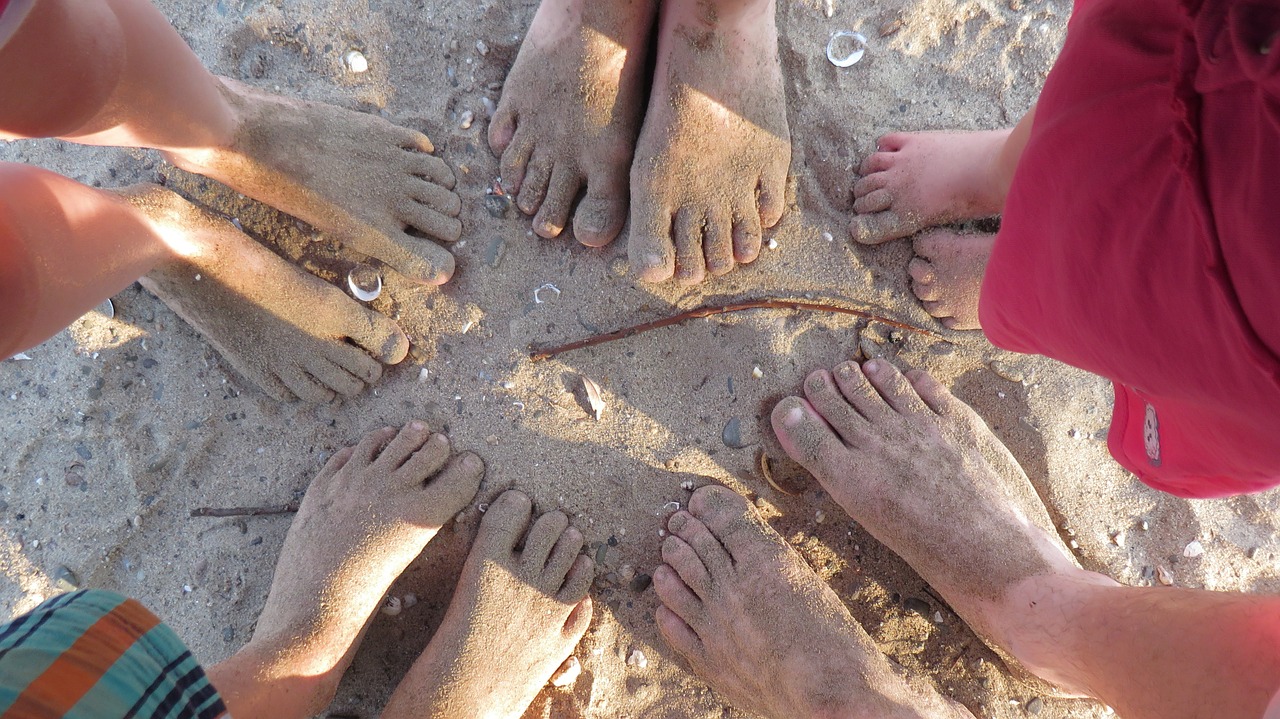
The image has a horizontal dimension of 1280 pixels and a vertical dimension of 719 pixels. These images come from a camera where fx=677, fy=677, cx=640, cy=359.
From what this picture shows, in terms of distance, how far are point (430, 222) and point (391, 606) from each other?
3.07 ft

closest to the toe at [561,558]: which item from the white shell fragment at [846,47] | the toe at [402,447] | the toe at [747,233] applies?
the toe at [402,447]

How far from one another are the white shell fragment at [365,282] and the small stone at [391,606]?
2.41 feet

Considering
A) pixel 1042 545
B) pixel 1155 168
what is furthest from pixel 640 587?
pixel 1155 168

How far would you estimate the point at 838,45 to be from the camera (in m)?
1.67

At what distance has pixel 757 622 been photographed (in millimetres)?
1584

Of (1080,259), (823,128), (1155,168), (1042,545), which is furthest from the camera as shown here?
(823,128)

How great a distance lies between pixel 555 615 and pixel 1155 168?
4.66 feet

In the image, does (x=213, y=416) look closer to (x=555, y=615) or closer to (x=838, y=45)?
(x=555, y=615)

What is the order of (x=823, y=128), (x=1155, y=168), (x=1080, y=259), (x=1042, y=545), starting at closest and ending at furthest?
(x=1155, y=168)
(x=1080, y=259)
(x=1042, y=545)
(x=823, y=128)

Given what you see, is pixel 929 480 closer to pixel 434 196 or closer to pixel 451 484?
pixel 451 484

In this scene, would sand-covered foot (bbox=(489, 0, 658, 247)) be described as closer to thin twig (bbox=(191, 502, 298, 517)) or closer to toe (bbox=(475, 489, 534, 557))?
toe (bbox=(475, 489, 534, 557))

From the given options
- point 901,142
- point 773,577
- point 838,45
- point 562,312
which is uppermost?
point 838,45

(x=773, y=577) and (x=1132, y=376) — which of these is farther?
(x=773, y=577)

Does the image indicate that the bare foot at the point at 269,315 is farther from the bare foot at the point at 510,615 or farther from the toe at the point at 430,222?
the bare foot at the point at 510,615
